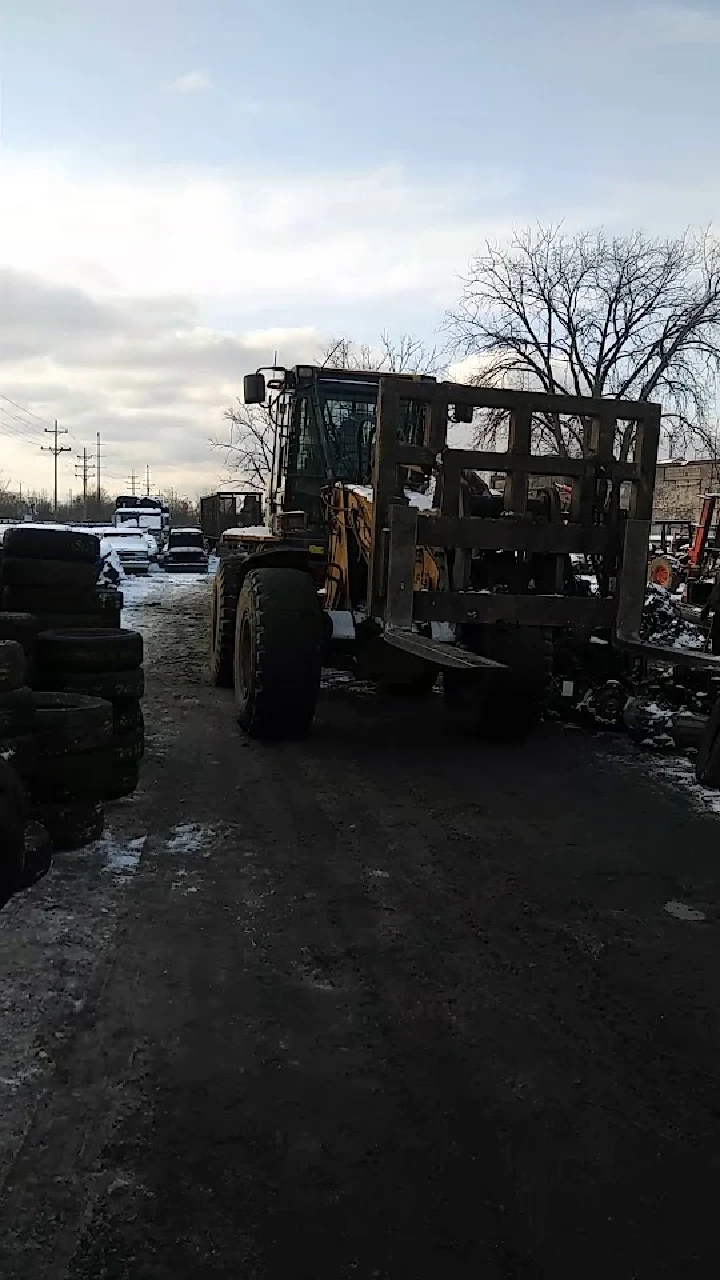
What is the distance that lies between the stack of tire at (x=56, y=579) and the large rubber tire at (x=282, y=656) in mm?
1148

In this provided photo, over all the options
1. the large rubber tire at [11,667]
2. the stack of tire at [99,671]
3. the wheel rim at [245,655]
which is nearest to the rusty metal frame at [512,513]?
the wheel rim at [245,655]

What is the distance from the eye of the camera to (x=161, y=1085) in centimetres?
323

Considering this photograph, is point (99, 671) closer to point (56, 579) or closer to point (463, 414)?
point (56, 579)

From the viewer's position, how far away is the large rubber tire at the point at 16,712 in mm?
4707

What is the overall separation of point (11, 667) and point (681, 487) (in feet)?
140

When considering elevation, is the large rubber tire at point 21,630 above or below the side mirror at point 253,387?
below

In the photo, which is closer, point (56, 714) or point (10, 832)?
point (10, 832)

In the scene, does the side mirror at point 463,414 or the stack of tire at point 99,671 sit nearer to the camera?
the stack of tire at point 99,671

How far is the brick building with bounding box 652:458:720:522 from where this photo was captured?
41.2 metres

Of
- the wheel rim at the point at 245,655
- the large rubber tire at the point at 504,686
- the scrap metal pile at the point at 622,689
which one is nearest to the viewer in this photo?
the large rubber tire at the point at 504,686

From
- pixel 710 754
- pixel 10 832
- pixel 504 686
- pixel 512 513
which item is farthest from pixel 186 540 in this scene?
pixel 10 832

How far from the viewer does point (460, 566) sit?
748 centimetres

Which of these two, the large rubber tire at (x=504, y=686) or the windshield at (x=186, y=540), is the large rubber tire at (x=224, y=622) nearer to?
the large rubber tire at (x=504, y=686)

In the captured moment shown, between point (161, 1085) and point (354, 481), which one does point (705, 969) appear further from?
point (354, 481)
